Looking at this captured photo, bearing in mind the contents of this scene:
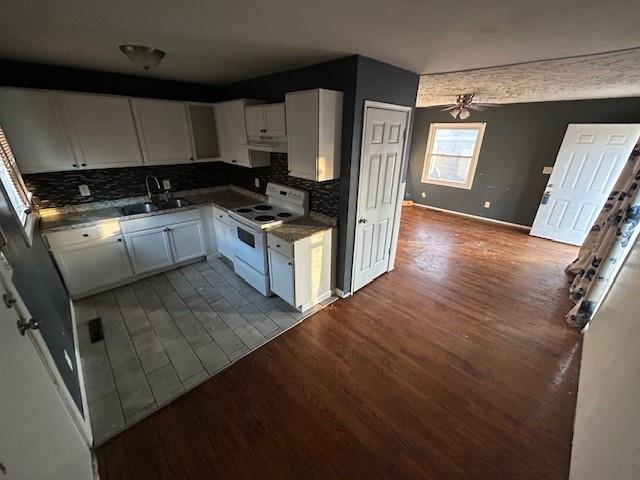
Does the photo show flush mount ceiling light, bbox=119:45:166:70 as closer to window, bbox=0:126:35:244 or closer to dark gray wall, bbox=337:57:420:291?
window, bbox=0:126:35:244

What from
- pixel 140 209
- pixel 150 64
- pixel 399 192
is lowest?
pixel 140 209

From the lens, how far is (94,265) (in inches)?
110

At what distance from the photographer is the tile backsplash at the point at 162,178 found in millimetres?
2709

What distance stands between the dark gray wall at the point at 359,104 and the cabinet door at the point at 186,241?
1.97m

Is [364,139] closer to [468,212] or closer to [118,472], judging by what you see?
[118,472]

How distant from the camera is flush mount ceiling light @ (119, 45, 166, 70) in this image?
1938mm

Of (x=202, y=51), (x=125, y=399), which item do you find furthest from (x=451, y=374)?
(x=202, y=51)

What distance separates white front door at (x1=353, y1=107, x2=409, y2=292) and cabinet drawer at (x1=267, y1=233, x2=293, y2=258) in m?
0.76

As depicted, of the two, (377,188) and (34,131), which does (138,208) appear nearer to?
(34,131)

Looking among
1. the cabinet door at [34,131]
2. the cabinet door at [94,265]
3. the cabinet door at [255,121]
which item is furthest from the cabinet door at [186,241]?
the cabinet door at [255,121]

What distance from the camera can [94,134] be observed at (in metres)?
2.70

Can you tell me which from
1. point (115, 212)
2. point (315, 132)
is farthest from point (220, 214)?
point (315, 132)

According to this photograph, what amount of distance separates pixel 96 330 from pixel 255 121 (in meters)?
2.57

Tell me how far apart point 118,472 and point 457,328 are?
2746 mm
